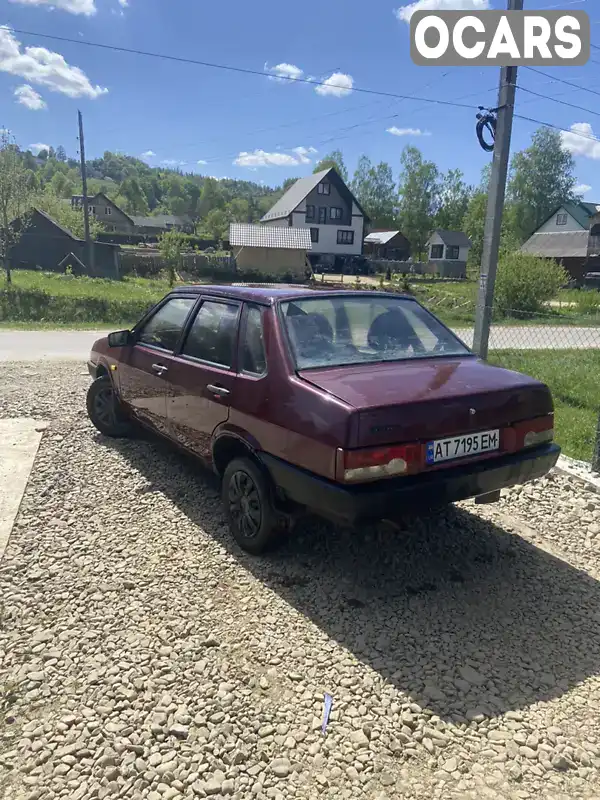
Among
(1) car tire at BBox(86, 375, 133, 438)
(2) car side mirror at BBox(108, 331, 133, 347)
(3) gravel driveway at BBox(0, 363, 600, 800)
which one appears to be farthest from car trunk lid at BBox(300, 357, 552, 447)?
(1) car tire at BBox(86, 375, 133, 438)

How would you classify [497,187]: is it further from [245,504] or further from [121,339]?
[245,504]

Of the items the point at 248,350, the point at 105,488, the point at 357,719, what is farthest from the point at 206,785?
the point at 105,488

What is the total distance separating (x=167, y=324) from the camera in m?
5.05

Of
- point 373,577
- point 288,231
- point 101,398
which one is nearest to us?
point 373,577

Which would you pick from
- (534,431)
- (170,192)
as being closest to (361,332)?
(534,431)

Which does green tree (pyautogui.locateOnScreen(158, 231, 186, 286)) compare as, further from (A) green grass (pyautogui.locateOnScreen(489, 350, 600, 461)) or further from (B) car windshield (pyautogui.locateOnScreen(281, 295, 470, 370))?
(B) car windshield (pyautogui.locateOnScreen(281, 295, 470, 370))

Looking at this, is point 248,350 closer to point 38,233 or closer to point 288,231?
point 38,233

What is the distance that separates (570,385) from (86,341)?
11759 mm

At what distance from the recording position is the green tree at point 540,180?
71.4 metres

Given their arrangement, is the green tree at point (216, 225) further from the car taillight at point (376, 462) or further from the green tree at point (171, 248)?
the car taillight at point (376, 462)

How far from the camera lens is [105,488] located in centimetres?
495

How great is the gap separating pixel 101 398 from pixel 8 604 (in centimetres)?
319

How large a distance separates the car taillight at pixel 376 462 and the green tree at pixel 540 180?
77.6 metres

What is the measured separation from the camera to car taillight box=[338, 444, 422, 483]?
296 centimetres
